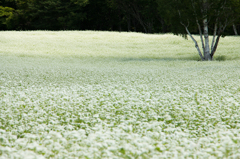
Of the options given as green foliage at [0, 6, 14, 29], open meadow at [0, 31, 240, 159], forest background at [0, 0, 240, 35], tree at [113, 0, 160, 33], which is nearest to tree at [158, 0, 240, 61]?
open meadow at [0, 31, 240, 159]

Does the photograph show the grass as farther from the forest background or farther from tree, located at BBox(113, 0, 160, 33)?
the forest background

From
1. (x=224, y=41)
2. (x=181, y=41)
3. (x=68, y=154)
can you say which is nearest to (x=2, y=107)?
(x=68, y=154)

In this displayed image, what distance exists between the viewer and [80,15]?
67.9 metres

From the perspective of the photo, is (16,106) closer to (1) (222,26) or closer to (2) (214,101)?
(2) (214,101)

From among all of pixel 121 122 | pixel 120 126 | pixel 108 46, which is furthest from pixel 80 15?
pixel 120 126

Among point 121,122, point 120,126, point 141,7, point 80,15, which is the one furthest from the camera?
point 80,15

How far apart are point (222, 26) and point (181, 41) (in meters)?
13.8

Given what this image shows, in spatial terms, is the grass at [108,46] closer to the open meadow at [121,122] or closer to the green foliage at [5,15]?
the open meadow at [121,122]

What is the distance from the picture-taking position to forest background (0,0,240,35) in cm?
6344

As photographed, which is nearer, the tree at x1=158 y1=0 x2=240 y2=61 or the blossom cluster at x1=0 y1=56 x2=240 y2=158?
the blossom cluster at x1=0 y1=56 x2=240 y2=158

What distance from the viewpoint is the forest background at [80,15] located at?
63438 mm

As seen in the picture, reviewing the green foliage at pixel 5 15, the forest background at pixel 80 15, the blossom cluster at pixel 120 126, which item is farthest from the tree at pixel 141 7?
the blossom cluster at pixel 120 126

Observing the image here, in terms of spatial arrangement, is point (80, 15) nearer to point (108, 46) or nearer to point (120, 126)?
point (108, 46)

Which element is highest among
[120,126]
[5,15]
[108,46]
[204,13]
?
[5,15]
